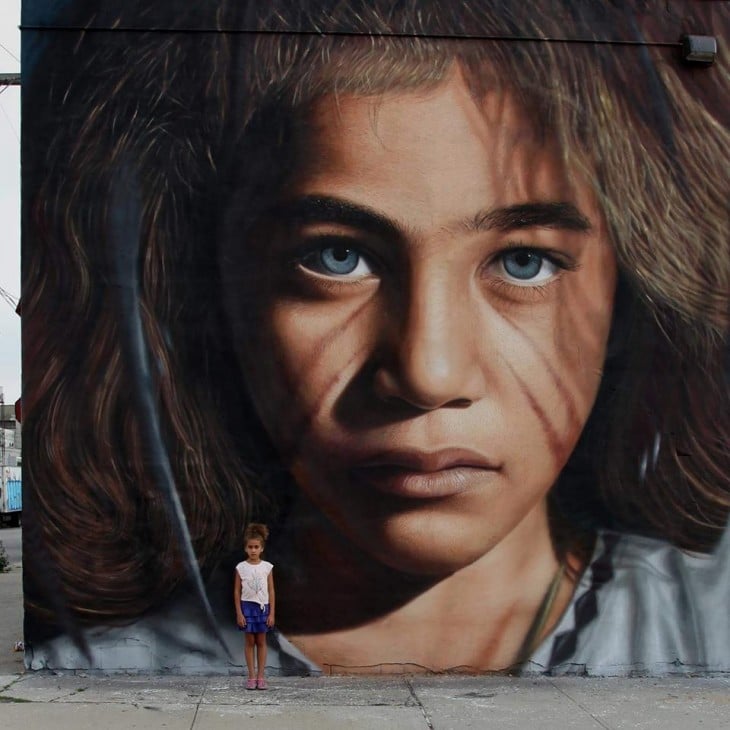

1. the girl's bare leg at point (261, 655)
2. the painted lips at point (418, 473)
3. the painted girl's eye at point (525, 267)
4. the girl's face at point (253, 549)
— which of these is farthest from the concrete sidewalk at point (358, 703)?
the painted girl's eye at point (525, 267)

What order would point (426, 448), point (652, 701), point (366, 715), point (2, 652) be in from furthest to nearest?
point (2, 652)
point (426, 448)
point (652, 701)
point (366, 715)

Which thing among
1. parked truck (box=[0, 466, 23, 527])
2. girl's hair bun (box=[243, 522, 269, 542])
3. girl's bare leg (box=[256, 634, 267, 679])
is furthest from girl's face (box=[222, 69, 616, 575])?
parked truck (box=[0, 466, 23, 527])

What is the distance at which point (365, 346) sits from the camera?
8.48m

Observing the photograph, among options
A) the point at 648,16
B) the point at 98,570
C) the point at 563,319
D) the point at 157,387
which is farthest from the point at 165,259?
the point at 648,16

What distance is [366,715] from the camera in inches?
286

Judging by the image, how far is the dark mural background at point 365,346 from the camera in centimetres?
847

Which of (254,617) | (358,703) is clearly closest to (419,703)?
(358,703)

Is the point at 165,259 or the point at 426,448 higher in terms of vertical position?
the point at 165,259

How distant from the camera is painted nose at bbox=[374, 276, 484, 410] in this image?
27.5 feet

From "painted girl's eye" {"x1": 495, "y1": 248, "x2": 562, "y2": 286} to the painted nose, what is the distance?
46 cm

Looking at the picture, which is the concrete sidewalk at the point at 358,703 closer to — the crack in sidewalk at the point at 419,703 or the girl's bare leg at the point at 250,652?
the crack in sidewalk at the point at 419,703

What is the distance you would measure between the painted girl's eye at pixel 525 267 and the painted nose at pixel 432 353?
0.46 meters

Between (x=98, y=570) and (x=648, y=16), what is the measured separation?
653cm

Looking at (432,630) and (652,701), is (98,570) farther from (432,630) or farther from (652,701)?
(652,701)
